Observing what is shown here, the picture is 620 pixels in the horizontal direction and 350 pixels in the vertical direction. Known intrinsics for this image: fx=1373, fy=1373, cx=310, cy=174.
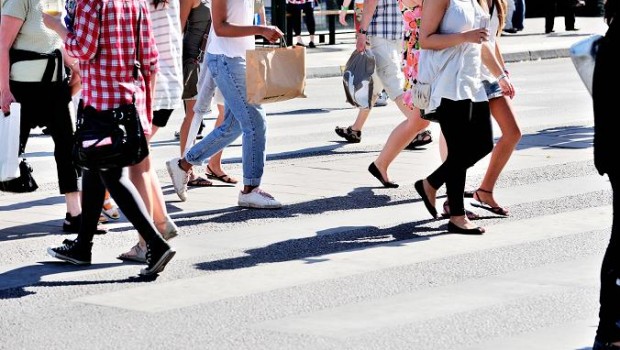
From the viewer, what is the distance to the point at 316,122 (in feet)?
48.2

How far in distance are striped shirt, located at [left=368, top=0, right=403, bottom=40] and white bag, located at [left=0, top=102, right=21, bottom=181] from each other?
4650 mm

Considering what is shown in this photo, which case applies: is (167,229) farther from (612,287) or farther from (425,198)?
(612,287)

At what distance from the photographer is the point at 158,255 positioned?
23.2 ft

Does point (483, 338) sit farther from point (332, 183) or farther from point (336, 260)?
point (332, 183)

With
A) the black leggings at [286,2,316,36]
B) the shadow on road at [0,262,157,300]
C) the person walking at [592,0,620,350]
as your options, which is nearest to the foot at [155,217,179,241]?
the shadow on road at [0,262,157,300]

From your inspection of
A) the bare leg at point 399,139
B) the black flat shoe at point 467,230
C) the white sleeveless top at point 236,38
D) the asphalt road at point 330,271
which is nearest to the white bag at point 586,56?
the asphalt road at point 330,271

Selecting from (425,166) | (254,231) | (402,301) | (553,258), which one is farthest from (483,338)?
(425,166)

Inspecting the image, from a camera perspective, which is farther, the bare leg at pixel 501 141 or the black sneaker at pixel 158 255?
the bare leg at pixel 501 141

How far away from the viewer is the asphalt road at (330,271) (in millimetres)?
5938

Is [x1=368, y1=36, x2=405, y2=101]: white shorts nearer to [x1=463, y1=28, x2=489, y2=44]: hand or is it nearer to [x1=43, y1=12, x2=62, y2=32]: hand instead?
[x1=463, y1=28, x2=489, y2=44]: hand

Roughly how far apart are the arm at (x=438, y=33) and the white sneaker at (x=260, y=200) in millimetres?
1709

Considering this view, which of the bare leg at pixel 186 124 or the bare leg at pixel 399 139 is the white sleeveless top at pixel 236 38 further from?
the bare leg at pixel 399 139

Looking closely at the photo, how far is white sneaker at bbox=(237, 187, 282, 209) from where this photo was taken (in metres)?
9.30

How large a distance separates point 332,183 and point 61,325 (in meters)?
4.52
